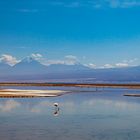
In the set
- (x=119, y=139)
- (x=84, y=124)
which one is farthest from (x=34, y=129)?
(x=119, y=139)

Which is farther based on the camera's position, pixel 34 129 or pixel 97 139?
pixel 34 129

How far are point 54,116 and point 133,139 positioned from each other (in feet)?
40.1

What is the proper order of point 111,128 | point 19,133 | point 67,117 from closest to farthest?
1. point 19,133
2. point 111,128
3. point 67,117

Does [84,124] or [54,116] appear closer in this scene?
[84,124]

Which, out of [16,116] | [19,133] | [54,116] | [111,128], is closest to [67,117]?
[54,116]

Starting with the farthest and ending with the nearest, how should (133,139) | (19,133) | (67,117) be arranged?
(67,117)
(19,133)
(133,139)

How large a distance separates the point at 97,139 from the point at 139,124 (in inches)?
278

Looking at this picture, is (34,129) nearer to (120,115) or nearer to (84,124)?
(84,124)

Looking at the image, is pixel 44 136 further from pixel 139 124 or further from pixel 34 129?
pixel 139 124

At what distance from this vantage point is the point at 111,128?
1108 inches

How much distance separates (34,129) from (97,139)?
5.23 meters

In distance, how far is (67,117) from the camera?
112 feet

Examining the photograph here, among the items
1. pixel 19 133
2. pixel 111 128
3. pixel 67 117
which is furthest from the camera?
pixel 67 117

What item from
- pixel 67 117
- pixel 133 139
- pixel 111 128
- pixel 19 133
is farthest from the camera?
pixel 67 117
